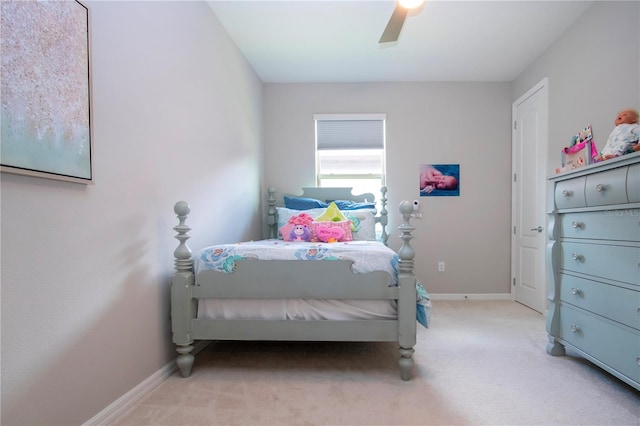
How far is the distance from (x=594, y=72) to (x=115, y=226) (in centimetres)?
343

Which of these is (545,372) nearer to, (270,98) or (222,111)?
(222,111)

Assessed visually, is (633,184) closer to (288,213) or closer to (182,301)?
(182,301)

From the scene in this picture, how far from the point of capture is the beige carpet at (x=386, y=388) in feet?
4.78

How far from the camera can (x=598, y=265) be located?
1739mm

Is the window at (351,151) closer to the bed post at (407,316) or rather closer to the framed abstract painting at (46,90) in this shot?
Result: the bed post at (407,316)

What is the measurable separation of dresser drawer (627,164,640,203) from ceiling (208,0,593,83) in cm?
165

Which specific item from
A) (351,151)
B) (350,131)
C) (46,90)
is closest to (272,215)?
(351,151)

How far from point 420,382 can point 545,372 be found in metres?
0.78

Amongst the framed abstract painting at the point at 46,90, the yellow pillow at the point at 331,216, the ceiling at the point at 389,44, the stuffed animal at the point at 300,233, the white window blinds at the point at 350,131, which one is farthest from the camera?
the white window blinds at the point at 350,131

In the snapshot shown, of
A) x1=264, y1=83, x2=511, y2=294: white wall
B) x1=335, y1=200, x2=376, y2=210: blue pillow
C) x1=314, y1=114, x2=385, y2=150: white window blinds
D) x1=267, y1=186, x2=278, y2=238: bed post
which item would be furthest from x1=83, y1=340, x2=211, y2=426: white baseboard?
x1=314, y1=114, x2=385, y2=150: white window blinds

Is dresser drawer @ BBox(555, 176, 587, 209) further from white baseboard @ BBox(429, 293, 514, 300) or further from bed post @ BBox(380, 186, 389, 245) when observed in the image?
white baseboard @ BBox(429, 293, 514, 300)

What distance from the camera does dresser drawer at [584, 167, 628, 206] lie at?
5.15 ft

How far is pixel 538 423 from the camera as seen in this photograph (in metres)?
1.41

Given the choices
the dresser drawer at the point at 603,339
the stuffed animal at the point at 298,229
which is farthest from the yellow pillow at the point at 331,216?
the dresser drawer at the point at 603,339
